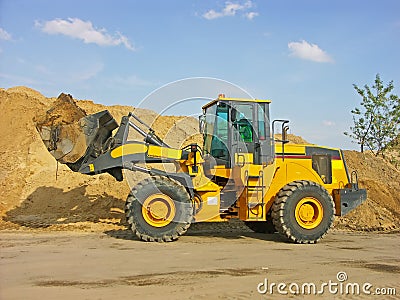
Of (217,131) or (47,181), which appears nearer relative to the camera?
(217,131)

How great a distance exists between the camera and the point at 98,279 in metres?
6.84

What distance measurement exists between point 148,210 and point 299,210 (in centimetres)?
355

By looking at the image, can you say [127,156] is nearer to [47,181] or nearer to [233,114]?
[233,114]

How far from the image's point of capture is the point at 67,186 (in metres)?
17.4

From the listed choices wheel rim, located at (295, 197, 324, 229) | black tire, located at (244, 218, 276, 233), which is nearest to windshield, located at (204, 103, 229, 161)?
wheel rim, located at (295, 197, 324, 229)

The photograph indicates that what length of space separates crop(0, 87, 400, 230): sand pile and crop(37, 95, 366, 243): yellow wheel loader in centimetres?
55

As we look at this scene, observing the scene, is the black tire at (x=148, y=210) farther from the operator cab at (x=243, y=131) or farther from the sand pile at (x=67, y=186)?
the operator cab at (x=243, y=131)

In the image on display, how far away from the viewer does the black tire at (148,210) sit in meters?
10.5

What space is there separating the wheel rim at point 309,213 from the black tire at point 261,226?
1.56 m

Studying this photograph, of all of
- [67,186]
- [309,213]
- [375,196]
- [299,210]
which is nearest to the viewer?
[299,210]

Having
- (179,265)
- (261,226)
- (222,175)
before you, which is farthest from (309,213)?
(179,265)

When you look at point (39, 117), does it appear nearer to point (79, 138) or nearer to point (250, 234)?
point (79, 138)

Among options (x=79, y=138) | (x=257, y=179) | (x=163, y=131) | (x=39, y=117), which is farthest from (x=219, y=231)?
(x=163, y=131)

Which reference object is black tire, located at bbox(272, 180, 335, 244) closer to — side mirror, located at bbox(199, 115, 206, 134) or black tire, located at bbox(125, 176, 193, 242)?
black tire, located at bbox(125, 176, 193, 242)
